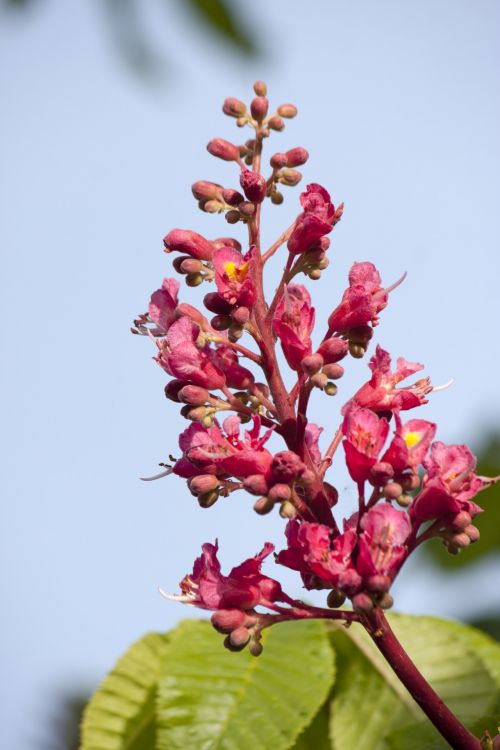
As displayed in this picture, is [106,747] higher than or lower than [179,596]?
lower

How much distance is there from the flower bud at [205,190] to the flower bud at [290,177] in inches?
6.1

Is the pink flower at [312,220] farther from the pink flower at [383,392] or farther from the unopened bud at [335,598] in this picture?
the unopened bud at [335,598]

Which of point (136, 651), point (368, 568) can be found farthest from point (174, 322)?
point (136, 651)

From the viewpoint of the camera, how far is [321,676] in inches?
117

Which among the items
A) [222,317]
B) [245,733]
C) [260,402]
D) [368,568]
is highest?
[222,317]

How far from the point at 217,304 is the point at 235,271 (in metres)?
0.08

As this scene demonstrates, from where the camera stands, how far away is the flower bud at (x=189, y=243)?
239 cm

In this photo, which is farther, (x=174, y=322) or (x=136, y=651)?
(x=136, y=651)

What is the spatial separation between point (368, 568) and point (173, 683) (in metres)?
1.10

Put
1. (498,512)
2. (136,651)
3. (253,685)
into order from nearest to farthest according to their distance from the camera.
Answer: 1. (253,685)
2. (136,651)
3. (498,512)

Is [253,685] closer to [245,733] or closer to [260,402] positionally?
[245,733]

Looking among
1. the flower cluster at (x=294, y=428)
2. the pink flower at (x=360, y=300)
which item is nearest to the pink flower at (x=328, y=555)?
the flower cluster at (x=294, y=428)

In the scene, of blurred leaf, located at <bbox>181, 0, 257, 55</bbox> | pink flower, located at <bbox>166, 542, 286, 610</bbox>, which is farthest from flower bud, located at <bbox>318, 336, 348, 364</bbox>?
blurred leaf, located at <bbox>181, 0, 257, 55</bbox>

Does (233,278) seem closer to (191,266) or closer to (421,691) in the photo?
(191,266)
